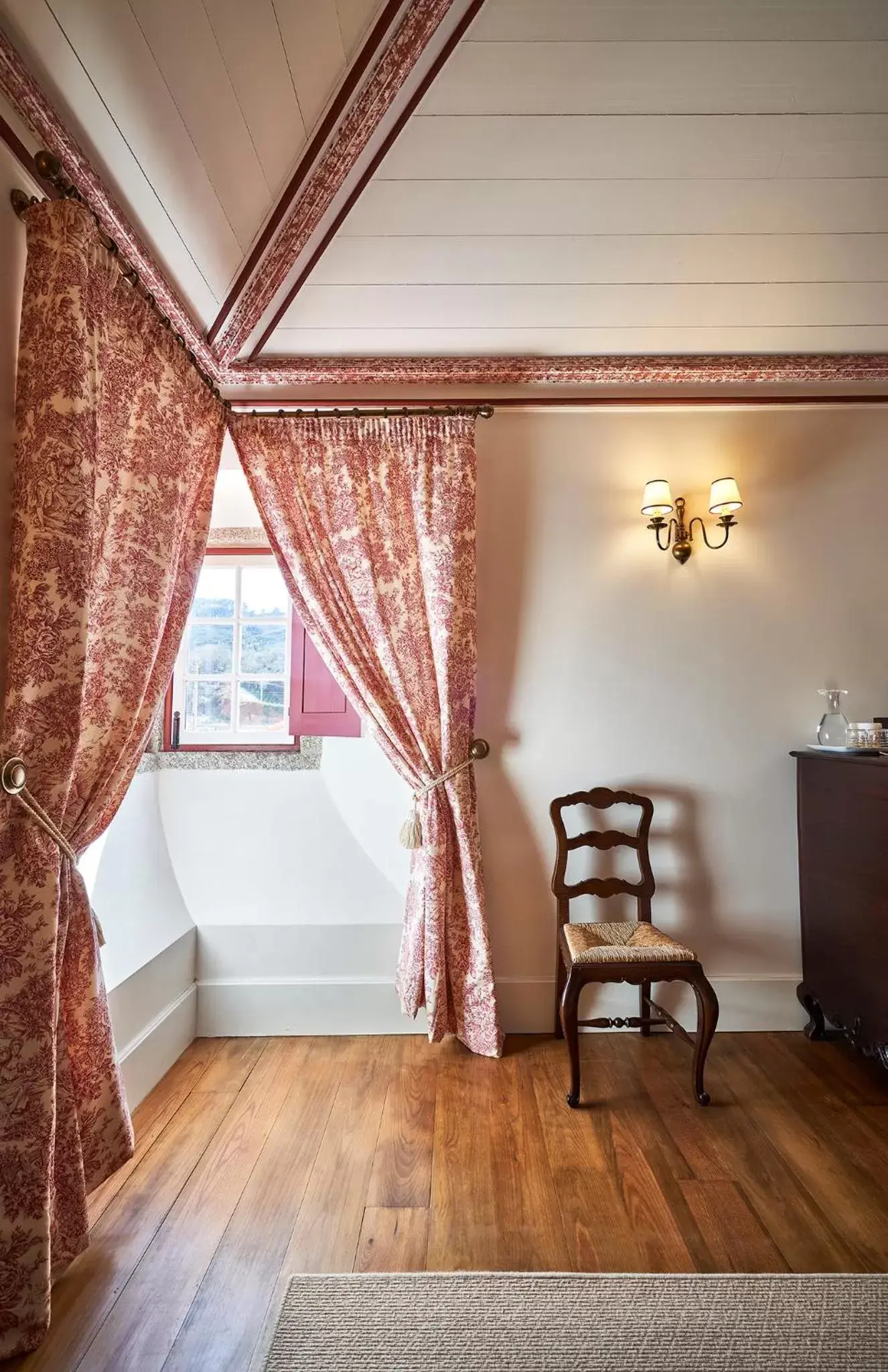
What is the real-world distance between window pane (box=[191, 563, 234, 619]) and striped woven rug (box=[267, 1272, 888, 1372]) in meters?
2.59

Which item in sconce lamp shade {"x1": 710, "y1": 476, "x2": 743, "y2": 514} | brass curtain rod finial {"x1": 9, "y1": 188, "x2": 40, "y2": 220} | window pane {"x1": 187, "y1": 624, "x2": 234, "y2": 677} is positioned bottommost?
window pane {"x1": 187, "y1": 624, "x2": 234, "y2": 677}

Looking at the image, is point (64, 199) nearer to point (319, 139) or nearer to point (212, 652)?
point (319, 139)

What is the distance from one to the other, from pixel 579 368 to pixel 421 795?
5.92 feet

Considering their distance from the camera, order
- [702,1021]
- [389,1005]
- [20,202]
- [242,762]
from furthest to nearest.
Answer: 1. [242,762]
2. [389,1005]
3. [702,1021]
4. [20,202]

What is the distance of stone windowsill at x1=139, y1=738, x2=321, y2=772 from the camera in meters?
3.02

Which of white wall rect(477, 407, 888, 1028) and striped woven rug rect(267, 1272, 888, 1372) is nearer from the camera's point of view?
striped woven rug rect(267, 1272, 888, 1372)

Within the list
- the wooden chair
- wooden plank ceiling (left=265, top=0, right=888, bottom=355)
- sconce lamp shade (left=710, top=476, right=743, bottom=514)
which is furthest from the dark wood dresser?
wooden plank ceiling (left=265, top=0, right=888, bottom=355)

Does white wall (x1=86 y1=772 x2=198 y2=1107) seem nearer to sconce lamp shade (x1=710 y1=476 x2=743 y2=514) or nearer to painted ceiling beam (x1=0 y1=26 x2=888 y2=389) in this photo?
painted ceiling beam (x1=0 y1=26 x2=888 y2=389)

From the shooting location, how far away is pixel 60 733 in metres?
1.54

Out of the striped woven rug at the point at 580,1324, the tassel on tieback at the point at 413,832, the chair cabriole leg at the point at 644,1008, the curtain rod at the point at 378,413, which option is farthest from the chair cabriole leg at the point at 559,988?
the curtain rod at the point at 378,413

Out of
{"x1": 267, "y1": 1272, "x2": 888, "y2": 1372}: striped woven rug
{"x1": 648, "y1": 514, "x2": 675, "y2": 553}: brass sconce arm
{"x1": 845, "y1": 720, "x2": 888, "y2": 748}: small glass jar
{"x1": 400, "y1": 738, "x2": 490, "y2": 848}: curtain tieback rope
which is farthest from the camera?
→ {"x1": 648, "y1": 514, "x2": 675, "y2": 553}: brass sconce arm

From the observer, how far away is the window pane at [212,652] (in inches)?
133

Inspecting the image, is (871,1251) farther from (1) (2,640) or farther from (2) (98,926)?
(1) (2,640)

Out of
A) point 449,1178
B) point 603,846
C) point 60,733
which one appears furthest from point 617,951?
point 60,733
